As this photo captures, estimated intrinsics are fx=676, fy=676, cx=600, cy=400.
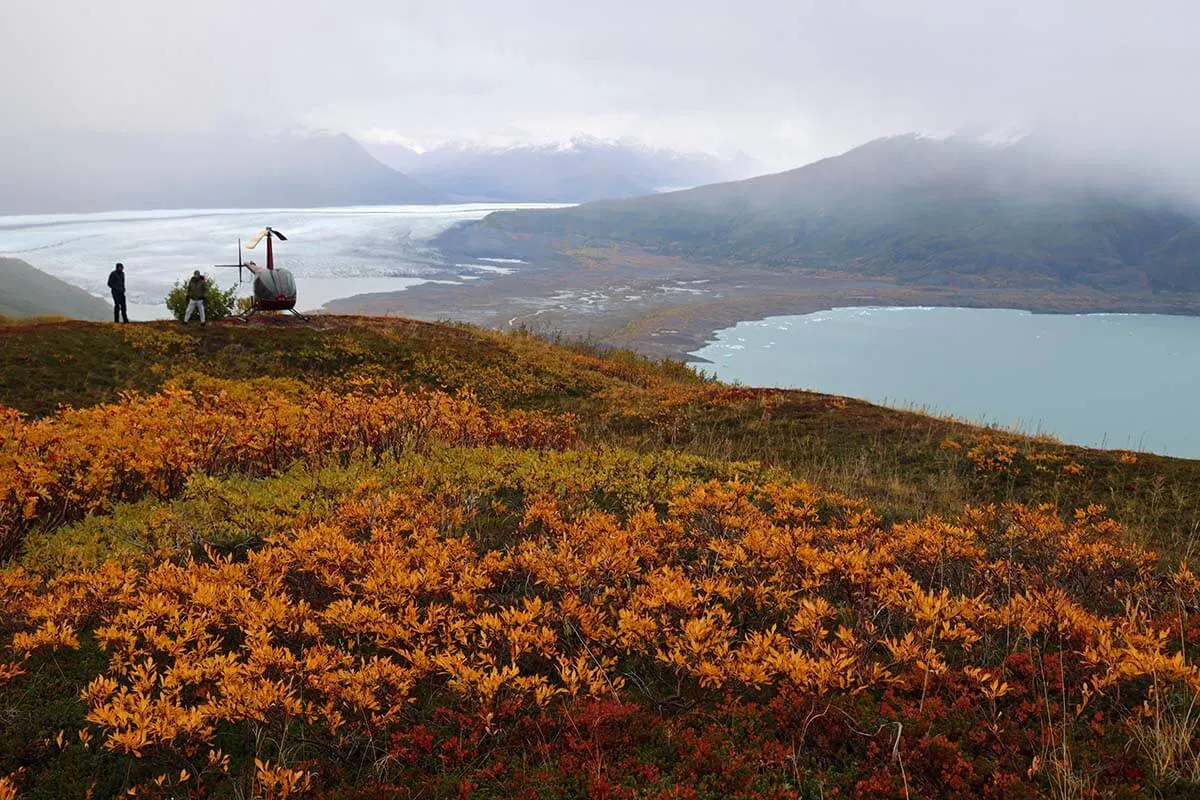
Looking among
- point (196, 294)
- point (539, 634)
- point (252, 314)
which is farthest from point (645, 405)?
point (252, 314)

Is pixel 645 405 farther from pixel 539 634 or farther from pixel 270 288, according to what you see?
pixel 270 288

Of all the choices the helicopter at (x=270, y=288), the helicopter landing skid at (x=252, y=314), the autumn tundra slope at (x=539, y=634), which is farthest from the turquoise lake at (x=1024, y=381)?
the autumn tundra slope at (x=539, y=634)

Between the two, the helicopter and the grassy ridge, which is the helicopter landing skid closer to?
the helicopter

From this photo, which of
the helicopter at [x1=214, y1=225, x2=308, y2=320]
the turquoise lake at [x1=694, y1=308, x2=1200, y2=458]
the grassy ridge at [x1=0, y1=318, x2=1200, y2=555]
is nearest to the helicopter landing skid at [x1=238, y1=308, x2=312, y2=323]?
the helicopter at [x1=214, y1=225, x2=308, y2=320]

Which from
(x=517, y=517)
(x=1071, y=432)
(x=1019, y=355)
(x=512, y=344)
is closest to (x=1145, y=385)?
(x=1019, y=355)

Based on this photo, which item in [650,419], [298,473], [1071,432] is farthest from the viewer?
[1071,432]

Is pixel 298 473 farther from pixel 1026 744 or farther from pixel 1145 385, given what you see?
pixel 1145 385

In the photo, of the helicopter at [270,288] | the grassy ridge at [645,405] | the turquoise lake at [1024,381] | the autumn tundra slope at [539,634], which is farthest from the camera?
the turquoise lake at [1024,381]

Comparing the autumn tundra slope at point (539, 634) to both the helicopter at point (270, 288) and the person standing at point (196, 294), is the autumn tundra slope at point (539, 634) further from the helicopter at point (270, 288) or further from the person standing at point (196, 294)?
the helicopter at point (270, 288)

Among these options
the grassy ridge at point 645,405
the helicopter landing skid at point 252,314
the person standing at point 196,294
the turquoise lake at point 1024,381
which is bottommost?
the turquoise lake at point 1024,381
